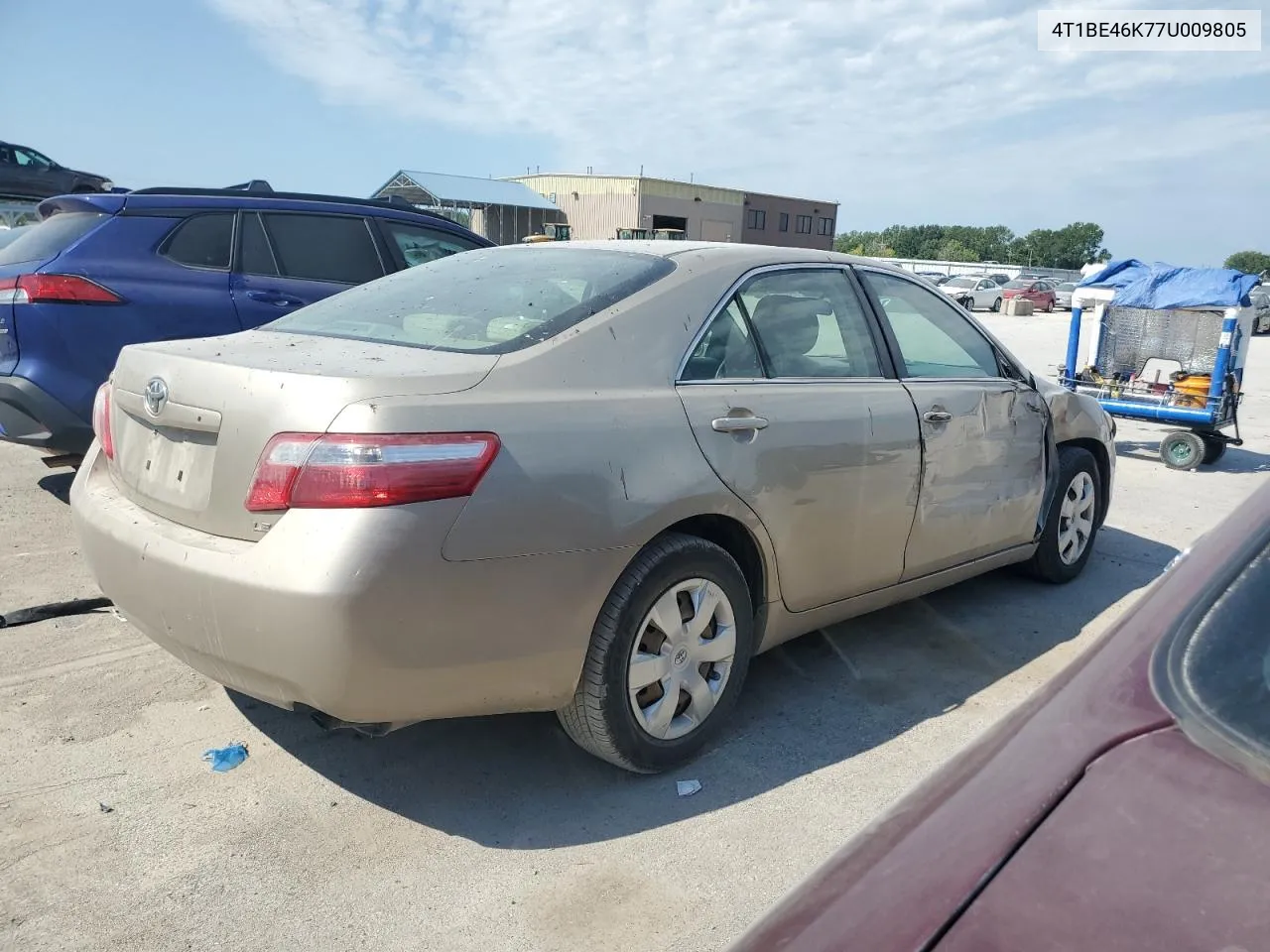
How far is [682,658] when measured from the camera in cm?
291

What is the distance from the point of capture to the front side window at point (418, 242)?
252 inches

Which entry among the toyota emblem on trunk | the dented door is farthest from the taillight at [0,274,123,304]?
the dented door

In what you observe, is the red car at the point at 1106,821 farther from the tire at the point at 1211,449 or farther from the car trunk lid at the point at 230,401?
the tire at the point at 1211,449

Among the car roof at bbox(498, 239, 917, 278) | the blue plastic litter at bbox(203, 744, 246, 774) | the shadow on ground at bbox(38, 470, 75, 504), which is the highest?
the car roof at bbox(498, 239, 917, 278)

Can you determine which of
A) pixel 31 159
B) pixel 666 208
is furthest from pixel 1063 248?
pixel 31 159

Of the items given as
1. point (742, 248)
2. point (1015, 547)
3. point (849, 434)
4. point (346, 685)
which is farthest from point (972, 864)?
point (1015, 547)

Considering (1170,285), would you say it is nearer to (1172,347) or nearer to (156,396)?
(1172,347)

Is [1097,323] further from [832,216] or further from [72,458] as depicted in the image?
[832,216]

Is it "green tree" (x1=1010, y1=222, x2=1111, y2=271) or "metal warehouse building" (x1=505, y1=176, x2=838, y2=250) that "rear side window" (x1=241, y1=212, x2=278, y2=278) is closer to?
"metal warehouse building" (x1=505, y1=176, x2=838, y2=250)

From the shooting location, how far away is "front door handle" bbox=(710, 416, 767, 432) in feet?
9.59

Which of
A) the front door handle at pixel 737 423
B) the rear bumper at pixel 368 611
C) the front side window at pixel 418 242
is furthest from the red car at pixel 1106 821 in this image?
the front side window at pixel 418 242

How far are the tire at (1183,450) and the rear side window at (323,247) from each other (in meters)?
6.94

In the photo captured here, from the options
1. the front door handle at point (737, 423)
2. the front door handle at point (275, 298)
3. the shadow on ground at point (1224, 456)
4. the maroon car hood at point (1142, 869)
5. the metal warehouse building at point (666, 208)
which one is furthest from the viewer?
the metal warehouse building at point (666, 208)

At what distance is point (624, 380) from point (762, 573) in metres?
0.84
